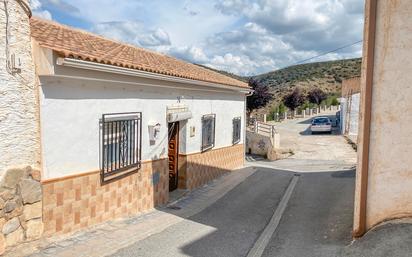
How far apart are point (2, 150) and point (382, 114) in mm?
6237

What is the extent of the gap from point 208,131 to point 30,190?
344 inches

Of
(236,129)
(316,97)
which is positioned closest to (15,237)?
(236,129)

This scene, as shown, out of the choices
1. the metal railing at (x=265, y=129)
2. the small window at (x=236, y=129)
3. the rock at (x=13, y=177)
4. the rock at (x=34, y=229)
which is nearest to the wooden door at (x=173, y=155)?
the small window at (x=236, y=129)

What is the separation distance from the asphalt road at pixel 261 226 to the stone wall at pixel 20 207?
1518 mm

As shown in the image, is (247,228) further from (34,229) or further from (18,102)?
(18,102)

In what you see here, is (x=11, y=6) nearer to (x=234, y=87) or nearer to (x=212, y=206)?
(x=212, y=206)

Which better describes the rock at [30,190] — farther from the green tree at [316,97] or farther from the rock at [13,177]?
the green tree at [316,97]

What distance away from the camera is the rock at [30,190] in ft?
19.9

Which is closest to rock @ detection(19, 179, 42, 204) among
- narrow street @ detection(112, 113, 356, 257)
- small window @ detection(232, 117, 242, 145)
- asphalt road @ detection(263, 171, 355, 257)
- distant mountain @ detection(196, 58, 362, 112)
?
narrow street @ detection(112, 113, 356, 257)

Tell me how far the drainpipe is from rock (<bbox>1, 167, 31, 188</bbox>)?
5.73m

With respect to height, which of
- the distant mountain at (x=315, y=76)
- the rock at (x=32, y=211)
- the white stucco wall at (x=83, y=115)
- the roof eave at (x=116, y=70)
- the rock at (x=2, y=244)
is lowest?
the rock at (x=2, y=244)

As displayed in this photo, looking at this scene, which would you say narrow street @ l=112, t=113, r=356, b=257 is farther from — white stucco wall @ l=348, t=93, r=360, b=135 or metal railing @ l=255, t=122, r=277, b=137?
white stucco wall @ l=348, t=93, r=360, b=135

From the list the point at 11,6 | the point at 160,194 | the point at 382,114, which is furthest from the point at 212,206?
the point at 11,6

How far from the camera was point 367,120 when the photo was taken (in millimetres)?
6570
